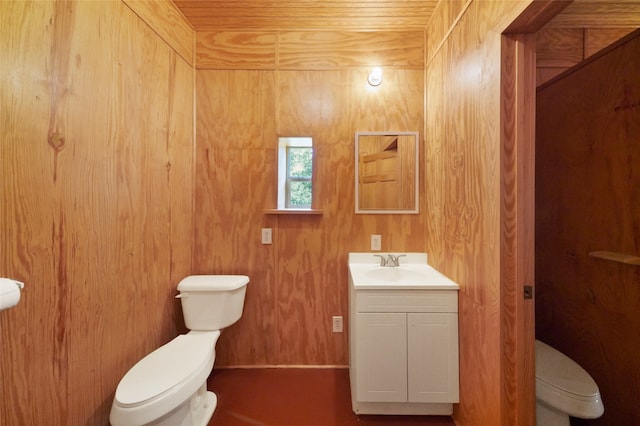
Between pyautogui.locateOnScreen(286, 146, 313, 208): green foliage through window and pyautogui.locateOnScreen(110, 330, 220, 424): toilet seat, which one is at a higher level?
pyautogui.locateOnScreen(286, 146, 313, 208): green foliage through window

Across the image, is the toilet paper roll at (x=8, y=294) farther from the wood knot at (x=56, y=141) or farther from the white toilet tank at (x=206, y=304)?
the white toilet tank at (x=206, y=304)

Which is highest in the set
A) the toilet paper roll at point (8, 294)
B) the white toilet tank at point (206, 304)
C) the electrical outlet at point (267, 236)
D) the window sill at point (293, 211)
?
the window sill at point (293, 211)

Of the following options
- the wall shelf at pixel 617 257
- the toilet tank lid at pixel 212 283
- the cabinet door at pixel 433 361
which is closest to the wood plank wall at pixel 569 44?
the wall shelf at pixel 617 257

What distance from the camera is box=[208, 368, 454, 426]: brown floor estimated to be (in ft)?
4.81

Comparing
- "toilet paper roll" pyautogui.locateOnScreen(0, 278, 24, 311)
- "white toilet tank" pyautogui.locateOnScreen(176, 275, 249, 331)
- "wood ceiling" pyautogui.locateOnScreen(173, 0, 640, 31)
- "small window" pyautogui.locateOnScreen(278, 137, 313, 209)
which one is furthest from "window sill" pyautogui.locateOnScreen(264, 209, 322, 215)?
"wood ceiling" pyautogui.locateOnScreen(173, 0, 640, 31)

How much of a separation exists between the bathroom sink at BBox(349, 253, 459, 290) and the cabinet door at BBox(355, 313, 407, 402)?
0.63 feet

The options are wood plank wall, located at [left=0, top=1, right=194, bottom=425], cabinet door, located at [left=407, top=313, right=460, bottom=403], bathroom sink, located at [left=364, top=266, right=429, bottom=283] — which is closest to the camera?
wood plank wall, located at [left=0, top=1, right=194, bottom=425]

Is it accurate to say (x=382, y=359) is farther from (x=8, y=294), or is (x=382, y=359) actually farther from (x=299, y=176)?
(x=8, y=294)

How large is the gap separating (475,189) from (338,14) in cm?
157

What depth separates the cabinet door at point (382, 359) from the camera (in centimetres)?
141

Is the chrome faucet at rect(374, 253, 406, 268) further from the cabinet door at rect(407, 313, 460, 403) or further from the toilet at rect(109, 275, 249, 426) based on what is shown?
the toilet at rect(109, 275, 249, 426)

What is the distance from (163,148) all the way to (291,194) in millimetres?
932

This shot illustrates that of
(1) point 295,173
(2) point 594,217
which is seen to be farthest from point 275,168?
(2) point 594,217

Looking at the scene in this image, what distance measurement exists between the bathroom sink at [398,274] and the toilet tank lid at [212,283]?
2.64ft
